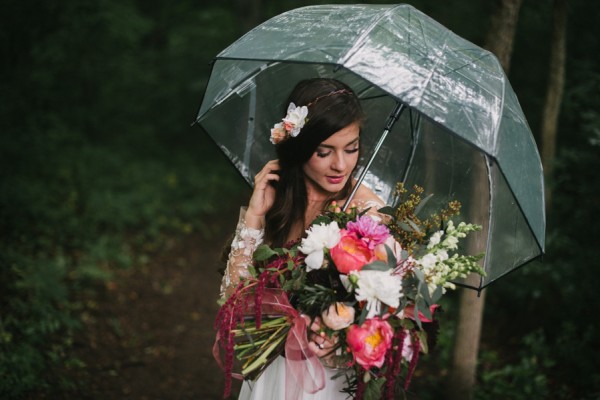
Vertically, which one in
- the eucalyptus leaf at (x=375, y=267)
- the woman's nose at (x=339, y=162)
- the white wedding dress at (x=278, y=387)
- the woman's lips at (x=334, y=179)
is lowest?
Result: the white wedding dress at (x=278, y=387)

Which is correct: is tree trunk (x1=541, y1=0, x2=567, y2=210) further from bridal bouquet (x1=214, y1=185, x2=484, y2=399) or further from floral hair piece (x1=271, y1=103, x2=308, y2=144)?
floral hair piece (x1=271, y1=103, x2=308, y2=144)

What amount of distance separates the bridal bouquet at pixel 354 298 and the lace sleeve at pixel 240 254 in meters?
0.30

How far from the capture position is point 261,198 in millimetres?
2688

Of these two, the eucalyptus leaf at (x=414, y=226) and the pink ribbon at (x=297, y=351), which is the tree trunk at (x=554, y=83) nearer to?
the eucalyptus leaf at (x=414, y=226)

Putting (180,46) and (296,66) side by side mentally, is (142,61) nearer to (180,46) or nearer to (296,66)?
(180,46)

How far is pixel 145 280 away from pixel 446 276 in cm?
489

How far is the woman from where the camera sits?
8.08 ft

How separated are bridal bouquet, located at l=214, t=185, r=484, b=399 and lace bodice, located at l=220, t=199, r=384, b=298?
303 mm

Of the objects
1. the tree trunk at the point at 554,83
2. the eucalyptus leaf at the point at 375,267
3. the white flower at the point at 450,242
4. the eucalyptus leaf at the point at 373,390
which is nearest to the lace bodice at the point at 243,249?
the white flower at the point at 450,242

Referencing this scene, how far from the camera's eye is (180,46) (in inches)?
412

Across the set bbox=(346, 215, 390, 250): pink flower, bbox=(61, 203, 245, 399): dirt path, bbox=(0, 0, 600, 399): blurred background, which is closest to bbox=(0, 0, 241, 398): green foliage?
bbox=(0, 0, 600, 399): blurred background

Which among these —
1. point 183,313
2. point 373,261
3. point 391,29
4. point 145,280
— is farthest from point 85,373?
point 391,29

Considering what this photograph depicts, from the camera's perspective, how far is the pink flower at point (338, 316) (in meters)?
1.96

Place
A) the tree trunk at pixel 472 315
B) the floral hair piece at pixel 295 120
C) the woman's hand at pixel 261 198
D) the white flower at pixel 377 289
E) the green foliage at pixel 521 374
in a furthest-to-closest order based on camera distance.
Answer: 1. the green foliage at pixel 521 374
2. the tree trunk at pixel 472 315
3. the woman's hand at pixel 261 198
4. the floral hair piece at pixel 295 120
5. the white flower at pixel 377 289
